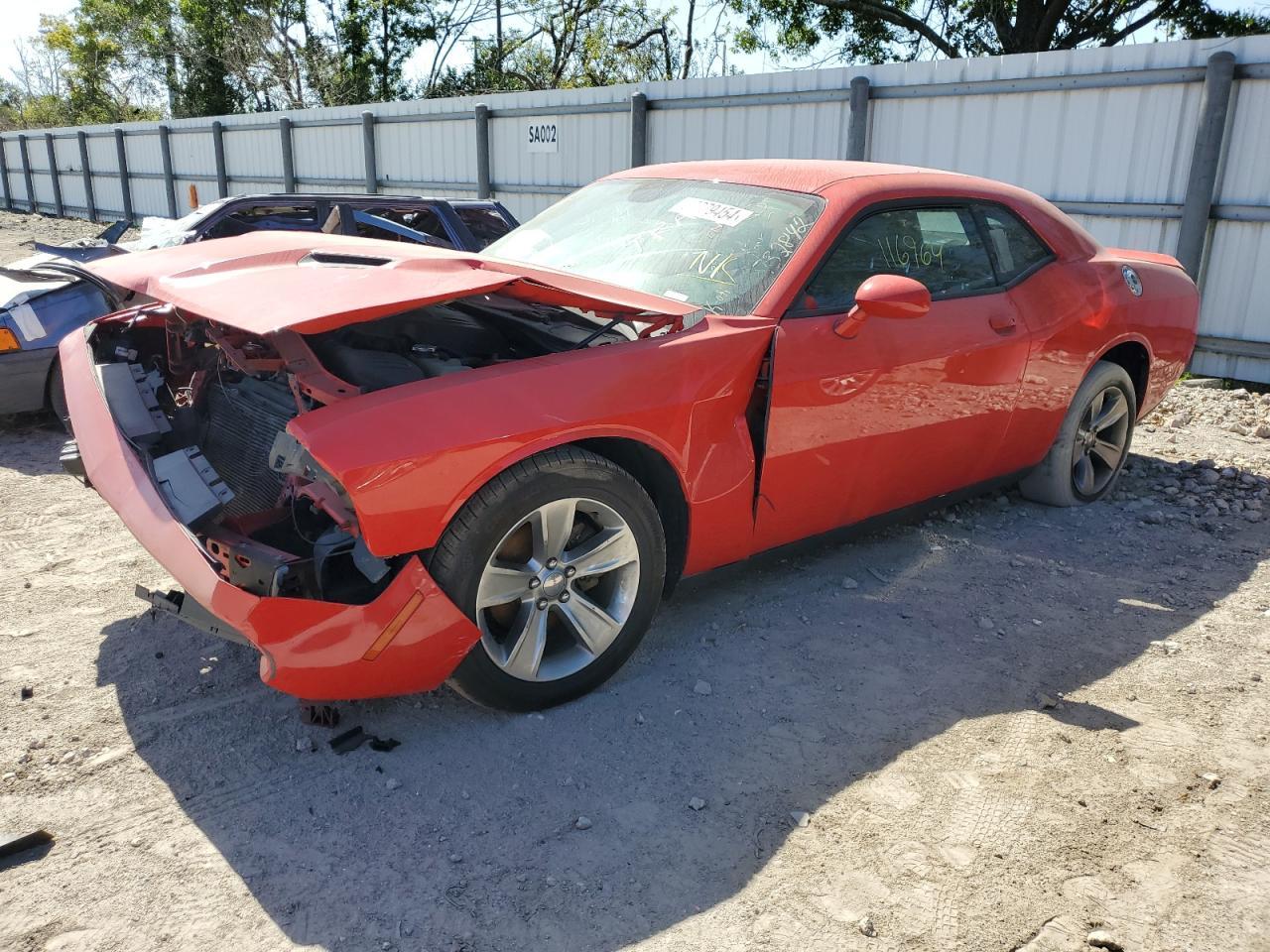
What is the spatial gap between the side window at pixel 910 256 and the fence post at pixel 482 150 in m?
11.1

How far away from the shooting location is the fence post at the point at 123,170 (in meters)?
23.8

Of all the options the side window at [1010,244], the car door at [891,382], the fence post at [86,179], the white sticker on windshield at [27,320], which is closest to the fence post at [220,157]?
the fence post at [86,179]

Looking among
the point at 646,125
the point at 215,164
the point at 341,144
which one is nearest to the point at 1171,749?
the point at 646,125

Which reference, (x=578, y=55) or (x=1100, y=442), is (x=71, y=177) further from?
(x=1100, y=442)

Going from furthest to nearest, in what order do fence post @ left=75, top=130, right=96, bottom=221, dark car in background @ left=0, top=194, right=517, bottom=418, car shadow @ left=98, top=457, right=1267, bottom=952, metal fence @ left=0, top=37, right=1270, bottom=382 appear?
fence post @ left=75, top=130, right=96, bottom=221 < metal fence @ left=0, top=37, right=1270, bottom=382 < dark car in background @ left=0, top=194, right=517, bottom=418 < car shadow @ left=98, top=457, right=1267, bottom=952

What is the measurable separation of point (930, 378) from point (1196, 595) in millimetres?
1477

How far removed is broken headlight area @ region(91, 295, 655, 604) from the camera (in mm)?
2863

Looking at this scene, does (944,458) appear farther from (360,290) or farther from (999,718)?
(360,290)

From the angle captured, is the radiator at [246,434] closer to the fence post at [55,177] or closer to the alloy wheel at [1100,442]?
the alloy wheel at [1100,442]

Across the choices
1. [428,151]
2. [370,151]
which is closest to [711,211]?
[428,151]

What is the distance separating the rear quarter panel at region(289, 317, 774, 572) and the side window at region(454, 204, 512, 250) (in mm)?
5073

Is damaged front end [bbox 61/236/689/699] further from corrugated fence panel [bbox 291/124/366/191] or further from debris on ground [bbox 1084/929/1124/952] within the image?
corrugated fence panel [bbox 291/124/366/191]

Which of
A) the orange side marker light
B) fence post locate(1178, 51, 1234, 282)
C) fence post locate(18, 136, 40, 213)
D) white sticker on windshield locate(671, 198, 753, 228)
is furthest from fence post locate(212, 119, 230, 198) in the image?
the orange side marker light

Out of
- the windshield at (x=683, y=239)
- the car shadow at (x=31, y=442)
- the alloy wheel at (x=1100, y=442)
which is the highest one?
the windshield at (x=683, y=239)
